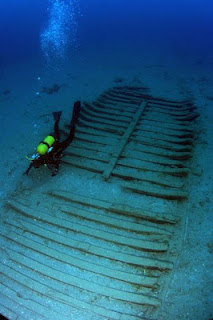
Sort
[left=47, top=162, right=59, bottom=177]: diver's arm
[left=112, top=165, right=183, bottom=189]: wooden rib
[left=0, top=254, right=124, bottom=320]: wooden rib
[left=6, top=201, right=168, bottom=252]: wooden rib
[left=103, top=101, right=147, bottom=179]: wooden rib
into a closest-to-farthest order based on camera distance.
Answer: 1. [left=0, top=254, right=124, bottom=320]: wooden rib
2. [left=6, top=201, right=168, bottom=252]: wooden rib
3. [left=112, top=165, right=183, bottom=189]: wooden rib
4. [left=103, top=101, right=147, bottom=179]: wooden rib
5. [left=47, top=162, right=59, bottom=177]: diver's arm

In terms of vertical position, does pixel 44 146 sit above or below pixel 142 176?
above

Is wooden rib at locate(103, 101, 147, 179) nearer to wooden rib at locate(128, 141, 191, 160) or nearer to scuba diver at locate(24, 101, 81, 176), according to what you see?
wooden rib at locate(128, 141, 191, 160)

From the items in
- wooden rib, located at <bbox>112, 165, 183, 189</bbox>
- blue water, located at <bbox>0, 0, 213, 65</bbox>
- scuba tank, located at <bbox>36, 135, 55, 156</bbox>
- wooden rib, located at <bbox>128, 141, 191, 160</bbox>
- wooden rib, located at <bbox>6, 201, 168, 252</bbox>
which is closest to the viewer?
wooden rib, located at <bbox>6, 201, 168, 252</bbox>

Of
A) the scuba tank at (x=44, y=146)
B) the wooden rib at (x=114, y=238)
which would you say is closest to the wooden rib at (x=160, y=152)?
the scuba tank at (x=44, y=146)

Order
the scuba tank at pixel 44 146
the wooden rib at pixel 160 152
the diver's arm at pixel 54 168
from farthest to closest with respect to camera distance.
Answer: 1. the wooden rib at pixel 160 152
2. the diver's arm at pixel 54 168
3. the scuba tank at pixel 44 146

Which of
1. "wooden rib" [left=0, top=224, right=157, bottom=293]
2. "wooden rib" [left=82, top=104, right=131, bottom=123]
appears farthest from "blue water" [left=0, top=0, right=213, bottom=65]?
"wooden rib" [left=0, top=224, right=157, bottom=293]

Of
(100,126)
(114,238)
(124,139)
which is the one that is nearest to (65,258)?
(114,238)

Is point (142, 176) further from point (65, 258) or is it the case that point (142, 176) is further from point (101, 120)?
point (101, 120)

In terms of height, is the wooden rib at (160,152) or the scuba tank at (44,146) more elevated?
the scuba tank at (44,146)

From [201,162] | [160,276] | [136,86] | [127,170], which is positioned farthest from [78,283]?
[136,86]

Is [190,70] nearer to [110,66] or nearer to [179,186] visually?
[110,66]

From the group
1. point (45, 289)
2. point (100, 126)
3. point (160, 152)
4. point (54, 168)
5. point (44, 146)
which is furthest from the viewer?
point (100, 126)

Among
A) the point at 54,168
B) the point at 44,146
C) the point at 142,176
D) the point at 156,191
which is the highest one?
the point at 44,146

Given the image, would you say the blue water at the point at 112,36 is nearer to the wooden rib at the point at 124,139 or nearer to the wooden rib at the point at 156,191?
the wooden rib at the point at 124,139
